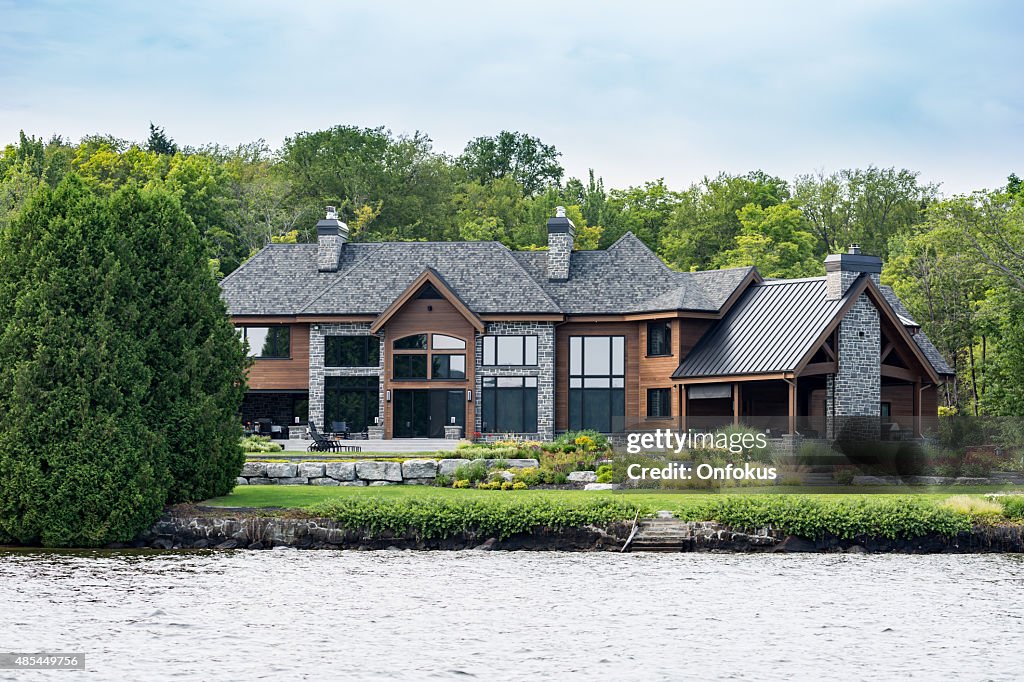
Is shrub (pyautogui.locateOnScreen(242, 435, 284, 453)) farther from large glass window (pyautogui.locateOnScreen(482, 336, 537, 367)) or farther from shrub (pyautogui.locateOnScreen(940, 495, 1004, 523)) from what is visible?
shrub (pyautogui.locateOnScreen(940, 495, 1004, 523))

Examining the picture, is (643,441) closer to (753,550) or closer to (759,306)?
(753,550)

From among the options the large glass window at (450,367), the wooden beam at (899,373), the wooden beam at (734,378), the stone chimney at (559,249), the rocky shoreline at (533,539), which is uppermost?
the stone chimney at (559,249)

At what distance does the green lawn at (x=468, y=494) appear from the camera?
2783cm

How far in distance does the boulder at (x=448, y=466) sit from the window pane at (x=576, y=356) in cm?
1353

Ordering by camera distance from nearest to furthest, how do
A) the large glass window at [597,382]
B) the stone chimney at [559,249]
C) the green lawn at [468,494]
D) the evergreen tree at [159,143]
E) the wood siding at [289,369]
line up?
the green lawn at [468,494] → the large glass window at [597,382] → the wood siding at [289,369] → the stone chimney at [559,249] → the evergreen tree at [159,143]

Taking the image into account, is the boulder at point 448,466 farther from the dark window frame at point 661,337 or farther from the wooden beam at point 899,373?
the wooden beam at point 899,373

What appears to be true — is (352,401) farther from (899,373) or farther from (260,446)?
(899,373)

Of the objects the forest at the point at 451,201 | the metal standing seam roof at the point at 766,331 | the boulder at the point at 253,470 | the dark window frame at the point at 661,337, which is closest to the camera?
the boulder at the point at 253,470

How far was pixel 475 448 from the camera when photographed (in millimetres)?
35938

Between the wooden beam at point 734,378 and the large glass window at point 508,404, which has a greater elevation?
the wooden beam at point 734,378

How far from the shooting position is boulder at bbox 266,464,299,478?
109 ft

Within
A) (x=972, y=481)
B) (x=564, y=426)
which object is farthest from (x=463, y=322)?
(x=972, y=481)

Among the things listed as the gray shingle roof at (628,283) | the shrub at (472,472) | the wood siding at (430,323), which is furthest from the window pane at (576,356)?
the shrub at (472,472)

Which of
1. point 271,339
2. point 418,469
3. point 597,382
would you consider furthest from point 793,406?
point 271,339
